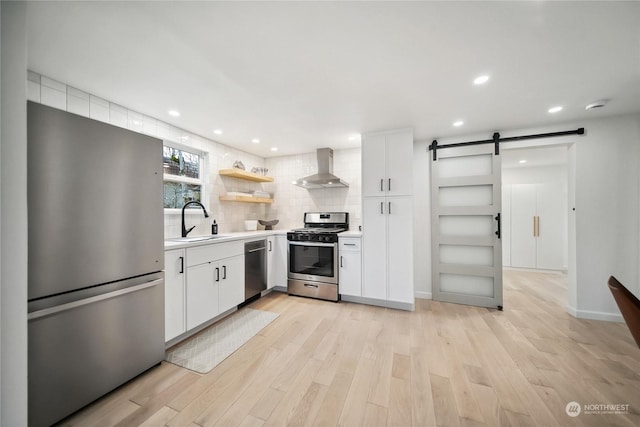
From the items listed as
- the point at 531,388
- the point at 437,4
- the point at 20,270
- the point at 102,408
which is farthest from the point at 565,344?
the point at 20,270

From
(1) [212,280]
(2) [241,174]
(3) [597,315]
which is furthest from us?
(2) [241,174]

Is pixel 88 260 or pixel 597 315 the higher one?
pixel 88 260

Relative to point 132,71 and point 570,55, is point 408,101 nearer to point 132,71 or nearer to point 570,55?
point 570,55

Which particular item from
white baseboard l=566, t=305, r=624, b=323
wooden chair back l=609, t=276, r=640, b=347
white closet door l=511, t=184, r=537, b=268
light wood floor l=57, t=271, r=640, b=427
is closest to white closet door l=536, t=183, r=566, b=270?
white closet door l=511, t=184, r=537, b=268

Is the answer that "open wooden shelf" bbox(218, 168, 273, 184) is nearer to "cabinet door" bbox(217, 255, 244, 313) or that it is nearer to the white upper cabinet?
"cabinet door" bbox(217, 255, 244, 313)

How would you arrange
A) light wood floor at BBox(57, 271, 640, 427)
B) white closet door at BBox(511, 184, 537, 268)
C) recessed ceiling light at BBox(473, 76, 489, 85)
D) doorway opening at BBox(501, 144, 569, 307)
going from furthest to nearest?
white closet door at BBox(511, 184, 537, 268) < doorway opening at BBox(501, 144, 569, 307) < recessed ceiling light at BBox(473, 76, 489, 85) < light wood floor at BBox(57, 271, 640, 427)

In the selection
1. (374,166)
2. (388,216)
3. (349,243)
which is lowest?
(349,243)

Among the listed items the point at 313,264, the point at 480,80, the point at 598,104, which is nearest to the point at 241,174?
the point at 313,264

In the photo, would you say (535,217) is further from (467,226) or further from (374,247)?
(374,247)

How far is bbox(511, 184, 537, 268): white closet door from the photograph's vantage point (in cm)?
492

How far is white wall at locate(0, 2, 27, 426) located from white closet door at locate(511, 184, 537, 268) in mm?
7016

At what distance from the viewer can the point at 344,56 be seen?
1.56m

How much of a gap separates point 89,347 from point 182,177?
205cm

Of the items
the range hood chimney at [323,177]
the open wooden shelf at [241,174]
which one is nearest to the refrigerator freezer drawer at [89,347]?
the open wooden shelf at [241,174]
